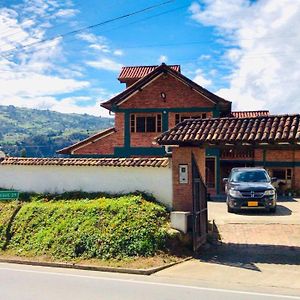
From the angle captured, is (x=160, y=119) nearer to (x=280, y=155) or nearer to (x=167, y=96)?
(x=167, y=96)

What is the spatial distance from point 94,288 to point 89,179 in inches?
287

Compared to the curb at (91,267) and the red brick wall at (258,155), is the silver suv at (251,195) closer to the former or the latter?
the curb at (91,267)

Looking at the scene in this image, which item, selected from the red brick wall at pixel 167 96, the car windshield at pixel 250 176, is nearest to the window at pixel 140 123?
the red brick wall at pixel 167 96

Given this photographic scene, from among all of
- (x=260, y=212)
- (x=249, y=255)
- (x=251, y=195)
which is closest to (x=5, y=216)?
(x=249, y=255)

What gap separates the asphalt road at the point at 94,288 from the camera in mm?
7961

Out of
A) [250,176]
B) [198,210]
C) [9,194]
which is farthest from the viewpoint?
[250,176]

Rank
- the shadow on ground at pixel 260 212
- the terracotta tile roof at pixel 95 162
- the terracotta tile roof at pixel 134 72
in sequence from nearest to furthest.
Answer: the terracotta tile roof at pixel 95 162 → the shadow on ground at pixel 260 212 → the terracotta tile roof at pixel 134 72

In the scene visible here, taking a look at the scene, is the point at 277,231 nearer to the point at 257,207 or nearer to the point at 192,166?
the point at 257,207

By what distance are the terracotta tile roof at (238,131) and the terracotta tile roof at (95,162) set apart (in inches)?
62.7

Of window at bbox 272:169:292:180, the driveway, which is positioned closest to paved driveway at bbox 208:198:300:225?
the driveway

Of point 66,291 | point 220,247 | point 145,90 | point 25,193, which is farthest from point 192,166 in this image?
point 145,90

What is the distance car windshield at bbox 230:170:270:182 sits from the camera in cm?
1784

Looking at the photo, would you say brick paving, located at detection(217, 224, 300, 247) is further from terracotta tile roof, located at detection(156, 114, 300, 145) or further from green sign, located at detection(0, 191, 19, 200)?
green sign, located at detection(0, 191, 19, 200)

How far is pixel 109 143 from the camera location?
28391 mm
